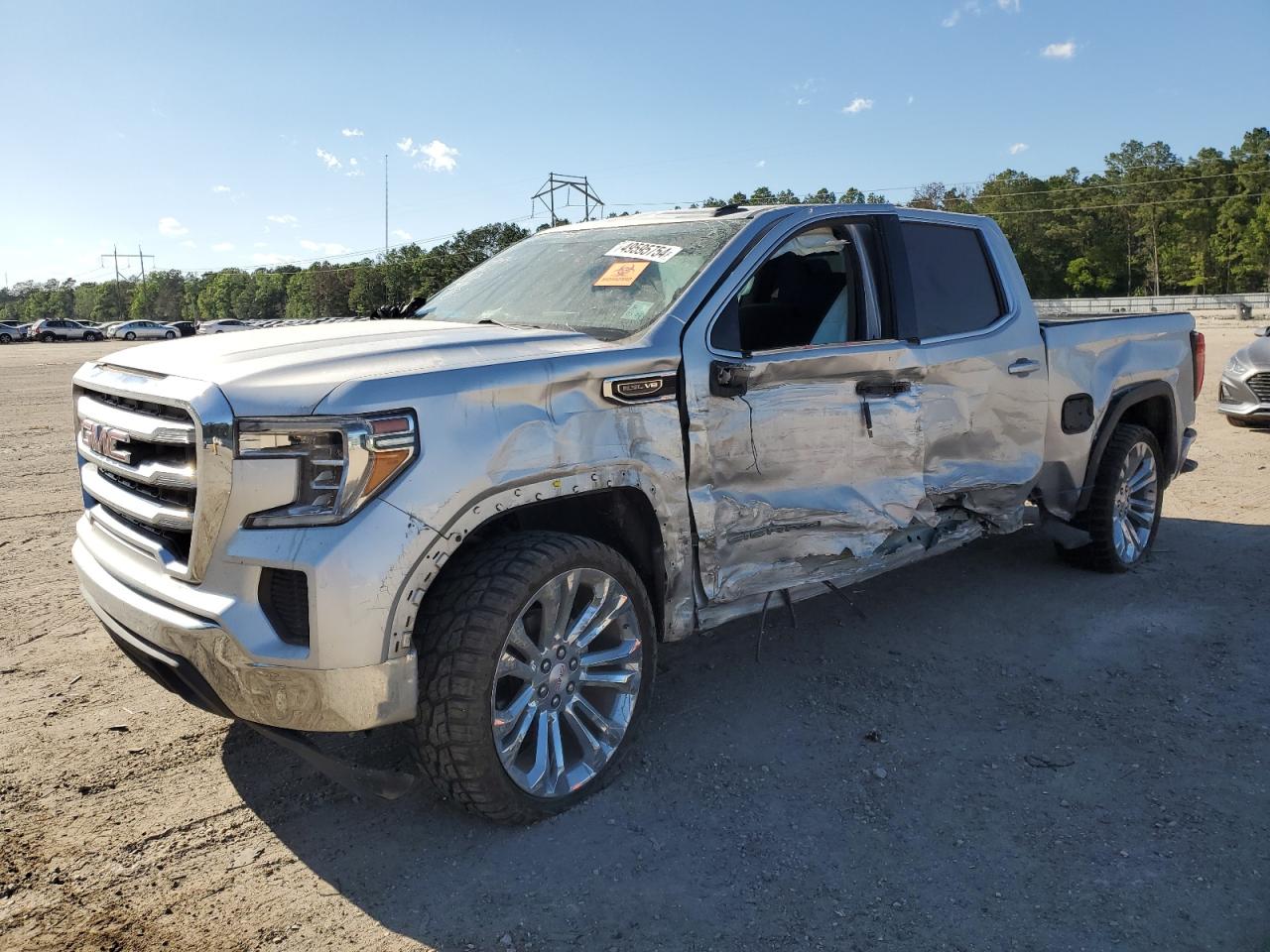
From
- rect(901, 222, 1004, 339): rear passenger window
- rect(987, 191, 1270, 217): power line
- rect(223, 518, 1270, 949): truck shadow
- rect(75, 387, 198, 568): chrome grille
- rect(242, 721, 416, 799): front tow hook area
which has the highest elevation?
rect(987, 191, 1270, 217): power line

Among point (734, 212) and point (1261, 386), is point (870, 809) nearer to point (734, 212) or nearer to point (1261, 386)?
Answer: point (734, 212)

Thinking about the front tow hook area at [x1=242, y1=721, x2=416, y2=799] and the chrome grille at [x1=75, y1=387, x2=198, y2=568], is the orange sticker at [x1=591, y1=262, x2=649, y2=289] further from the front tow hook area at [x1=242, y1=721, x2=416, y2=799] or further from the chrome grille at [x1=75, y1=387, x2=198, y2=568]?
the front tow hook area at [x1=242, y1=721, x2=416, y2=799]

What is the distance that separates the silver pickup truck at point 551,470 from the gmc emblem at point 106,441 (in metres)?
0.01

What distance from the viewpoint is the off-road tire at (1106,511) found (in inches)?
222

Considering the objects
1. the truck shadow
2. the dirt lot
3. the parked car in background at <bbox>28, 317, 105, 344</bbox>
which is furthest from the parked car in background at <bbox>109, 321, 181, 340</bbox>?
the truck shadow

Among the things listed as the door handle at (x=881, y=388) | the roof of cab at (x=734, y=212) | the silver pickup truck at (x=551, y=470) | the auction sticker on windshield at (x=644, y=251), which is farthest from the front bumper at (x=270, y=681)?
the roof of cab at (x=734, y=212)

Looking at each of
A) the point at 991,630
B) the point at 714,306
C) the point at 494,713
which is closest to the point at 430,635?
the point at 494,713

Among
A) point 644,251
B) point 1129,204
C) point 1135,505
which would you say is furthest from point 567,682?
point 1129,204

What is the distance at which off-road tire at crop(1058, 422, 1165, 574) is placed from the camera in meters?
5.63

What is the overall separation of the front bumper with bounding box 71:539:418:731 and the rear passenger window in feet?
9.48

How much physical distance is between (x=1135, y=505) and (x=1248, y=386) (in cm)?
641

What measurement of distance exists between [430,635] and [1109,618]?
152 inches

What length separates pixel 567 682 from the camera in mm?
3250

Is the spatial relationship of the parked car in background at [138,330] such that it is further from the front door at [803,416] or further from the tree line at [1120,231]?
the front door at [803,416]
